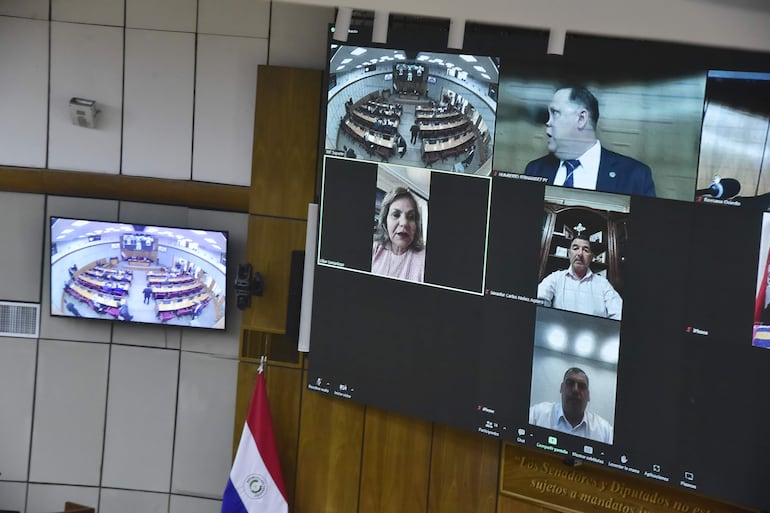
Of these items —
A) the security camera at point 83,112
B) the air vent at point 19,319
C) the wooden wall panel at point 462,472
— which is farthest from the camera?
the air vent at point 19,319

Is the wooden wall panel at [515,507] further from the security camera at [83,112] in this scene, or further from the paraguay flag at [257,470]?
the security camera at [83,112]

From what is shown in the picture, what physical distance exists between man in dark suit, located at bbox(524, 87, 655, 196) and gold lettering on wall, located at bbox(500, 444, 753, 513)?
61.0 inches

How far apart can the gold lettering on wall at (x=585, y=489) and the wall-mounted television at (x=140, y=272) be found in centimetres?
232

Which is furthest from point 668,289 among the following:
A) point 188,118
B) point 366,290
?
point 188,118

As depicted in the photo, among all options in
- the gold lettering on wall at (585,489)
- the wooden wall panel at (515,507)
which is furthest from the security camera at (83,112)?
the wooden wall panel at (515,507)

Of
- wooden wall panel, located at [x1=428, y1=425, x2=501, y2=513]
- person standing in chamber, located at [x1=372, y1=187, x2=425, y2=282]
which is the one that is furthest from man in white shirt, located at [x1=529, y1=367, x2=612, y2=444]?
person standing in chamber, located at [x1=372, y1=187, x2=425, y2=282]

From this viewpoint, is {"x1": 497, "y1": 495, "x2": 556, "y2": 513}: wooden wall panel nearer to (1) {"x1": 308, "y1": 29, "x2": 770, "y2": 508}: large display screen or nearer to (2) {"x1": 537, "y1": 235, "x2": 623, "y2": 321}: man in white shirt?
(1) {"x1": 308, "y1": 29, "x2": 770, "y2": 508}: large display screen

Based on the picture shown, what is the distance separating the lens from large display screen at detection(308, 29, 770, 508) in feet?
14.1

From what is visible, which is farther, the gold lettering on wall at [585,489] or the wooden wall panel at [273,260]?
the wooden wall panel at [273,260]

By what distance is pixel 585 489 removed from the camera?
5.22m

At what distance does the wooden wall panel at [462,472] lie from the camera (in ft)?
18.4

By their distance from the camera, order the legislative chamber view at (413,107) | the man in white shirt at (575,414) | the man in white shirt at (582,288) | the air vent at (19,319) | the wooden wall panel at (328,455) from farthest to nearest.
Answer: the air vent at (19,319)
the wooden wall panel at (328,455)
the legislative chamber view at (413,107)
the man in white shirt at (575,414)
the man in white shirt at (582,288)

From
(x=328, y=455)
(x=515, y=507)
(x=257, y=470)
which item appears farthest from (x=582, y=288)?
(x=257, y=470)

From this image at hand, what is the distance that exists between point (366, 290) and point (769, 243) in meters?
2.31
